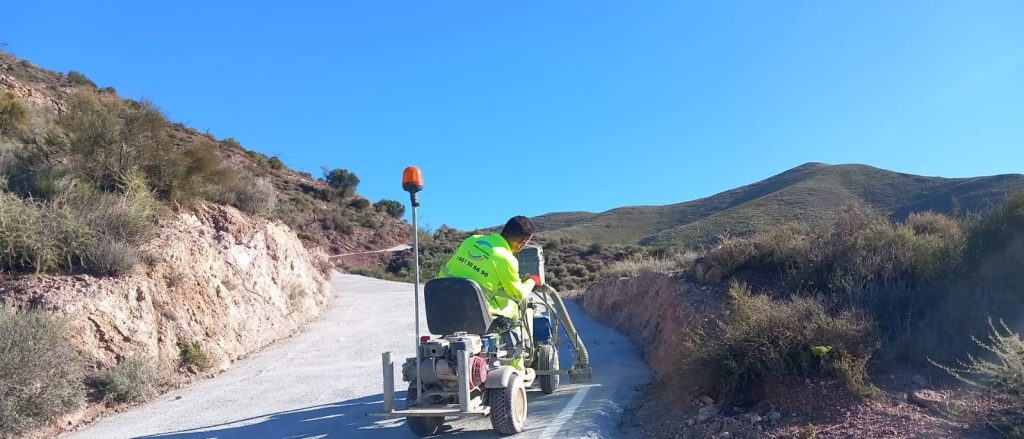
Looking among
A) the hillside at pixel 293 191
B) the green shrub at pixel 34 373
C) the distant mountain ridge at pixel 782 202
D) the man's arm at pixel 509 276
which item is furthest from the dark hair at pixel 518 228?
the distant mountain ridge at pixel 782 202

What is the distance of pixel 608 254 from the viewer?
42406mm

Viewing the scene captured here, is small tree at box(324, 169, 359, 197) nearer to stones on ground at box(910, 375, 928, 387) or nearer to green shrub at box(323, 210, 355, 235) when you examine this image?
green shrub at box(323, 210, 355, 235)

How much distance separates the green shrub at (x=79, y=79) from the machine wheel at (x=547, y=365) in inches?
1757

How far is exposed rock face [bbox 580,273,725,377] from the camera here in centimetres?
895

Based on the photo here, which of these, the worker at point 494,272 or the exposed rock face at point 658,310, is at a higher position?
the worker at point 494,272

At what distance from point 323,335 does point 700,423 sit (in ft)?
35.2

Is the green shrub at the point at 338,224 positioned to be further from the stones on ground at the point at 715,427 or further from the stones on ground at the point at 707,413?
the stones on ground at the point at 715,427

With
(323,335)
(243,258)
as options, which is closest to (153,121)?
(243,258)

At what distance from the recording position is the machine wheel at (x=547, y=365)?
27.1 feet

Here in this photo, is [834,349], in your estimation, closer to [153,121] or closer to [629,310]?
[629,310]

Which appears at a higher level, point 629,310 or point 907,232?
point 907,232

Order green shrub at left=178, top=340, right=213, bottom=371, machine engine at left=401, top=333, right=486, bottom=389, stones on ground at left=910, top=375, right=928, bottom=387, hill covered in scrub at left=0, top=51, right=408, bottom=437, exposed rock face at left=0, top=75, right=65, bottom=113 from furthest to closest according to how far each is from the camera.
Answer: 1. exposed rock face at left=0, top=75, right=65, bottom=113
2. green shrub at left=178, top=340, right=213, bottom=371
3. hill covered in scrub at left=0, top=51, right=408, bottom=437
4. machine engine at left=401, top=333, right=486, bottom=389
5. stones on ground at left=910, top=375, right=928, bottom=387

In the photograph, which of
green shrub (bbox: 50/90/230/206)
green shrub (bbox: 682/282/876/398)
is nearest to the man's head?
green shrub (bbox: 682/282/876/398)

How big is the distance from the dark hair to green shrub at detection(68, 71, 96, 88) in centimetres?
4458
